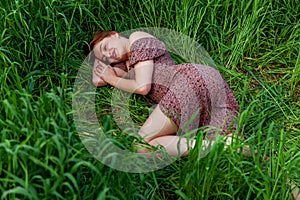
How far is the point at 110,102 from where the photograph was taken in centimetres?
295

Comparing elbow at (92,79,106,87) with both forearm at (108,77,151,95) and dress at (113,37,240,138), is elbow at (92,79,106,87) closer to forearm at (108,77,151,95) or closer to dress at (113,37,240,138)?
forearm at (108,77,151,95)

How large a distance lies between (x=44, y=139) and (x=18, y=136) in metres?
0.14

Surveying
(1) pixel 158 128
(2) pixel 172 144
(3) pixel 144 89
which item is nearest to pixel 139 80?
(3) pixel 144 89

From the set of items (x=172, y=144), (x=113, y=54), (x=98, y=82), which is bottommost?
(x=172, y=144)

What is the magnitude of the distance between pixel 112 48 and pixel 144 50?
204 mm

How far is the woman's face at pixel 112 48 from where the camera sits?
295 cm

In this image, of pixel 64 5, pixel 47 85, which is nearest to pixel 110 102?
pixel 47 85

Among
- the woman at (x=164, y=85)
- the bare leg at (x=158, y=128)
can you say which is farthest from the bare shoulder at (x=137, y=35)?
the bare leg at (x=158, y=128)

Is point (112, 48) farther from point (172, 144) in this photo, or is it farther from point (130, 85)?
point (172, 144)

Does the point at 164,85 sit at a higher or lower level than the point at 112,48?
lower

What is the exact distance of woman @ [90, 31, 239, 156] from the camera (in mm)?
2586

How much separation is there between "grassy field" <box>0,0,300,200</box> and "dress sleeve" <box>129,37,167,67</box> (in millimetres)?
251

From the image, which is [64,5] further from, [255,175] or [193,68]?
[255,175]

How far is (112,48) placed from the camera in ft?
9.68
